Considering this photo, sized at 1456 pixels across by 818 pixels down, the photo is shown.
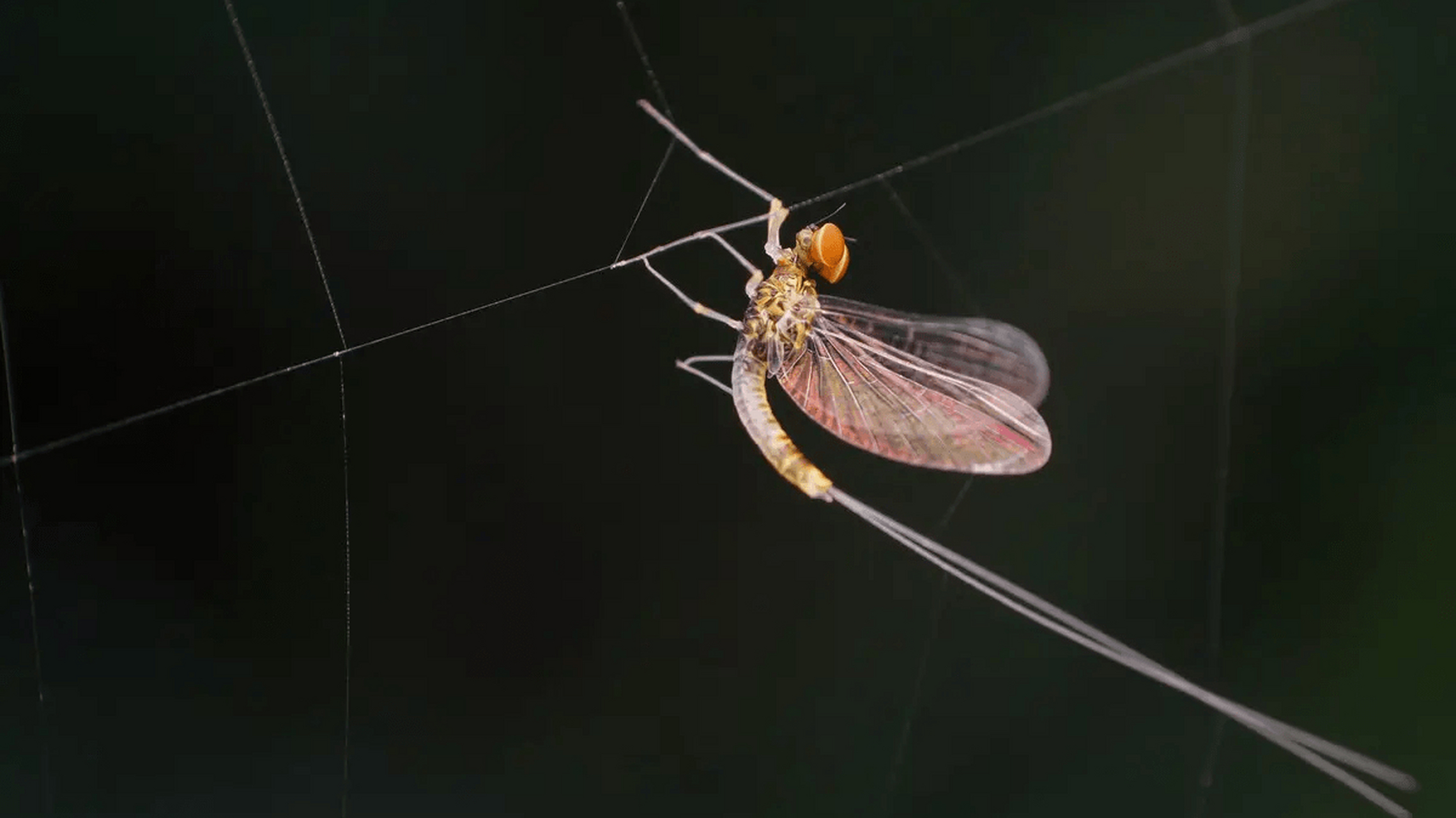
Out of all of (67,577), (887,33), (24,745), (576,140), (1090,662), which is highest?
(887,33)

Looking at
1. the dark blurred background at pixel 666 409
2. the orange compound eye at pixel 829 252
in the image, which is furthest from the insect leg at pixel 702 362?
the orange compound eye at pixel 829 252

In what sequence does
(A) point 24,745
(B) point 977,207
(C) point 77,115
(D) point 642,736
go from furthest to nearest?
1. (D) point 642,736
2. (B) point 977,207
3. (A) point 24,745
4. (C) point 77,115

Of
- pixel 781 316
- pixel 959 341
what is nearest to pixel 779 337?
pixel 781 316

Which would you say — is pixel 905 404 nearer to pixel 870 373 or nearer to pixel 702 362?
pixel 870 373

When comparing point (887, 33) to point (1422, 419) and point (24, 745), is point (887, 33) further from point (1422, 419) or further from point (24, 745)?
point (24, 745)

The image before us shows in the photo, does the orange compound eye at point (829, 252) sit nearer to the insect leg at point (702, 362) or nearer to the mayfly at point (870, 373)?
the mayfly at point (870, 373)

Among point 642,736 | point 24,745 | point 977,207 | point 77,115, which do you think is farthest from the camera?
point 642,736

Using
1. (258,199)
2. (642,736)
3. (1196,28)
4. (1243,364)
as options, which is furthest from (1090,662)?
(258,199)
